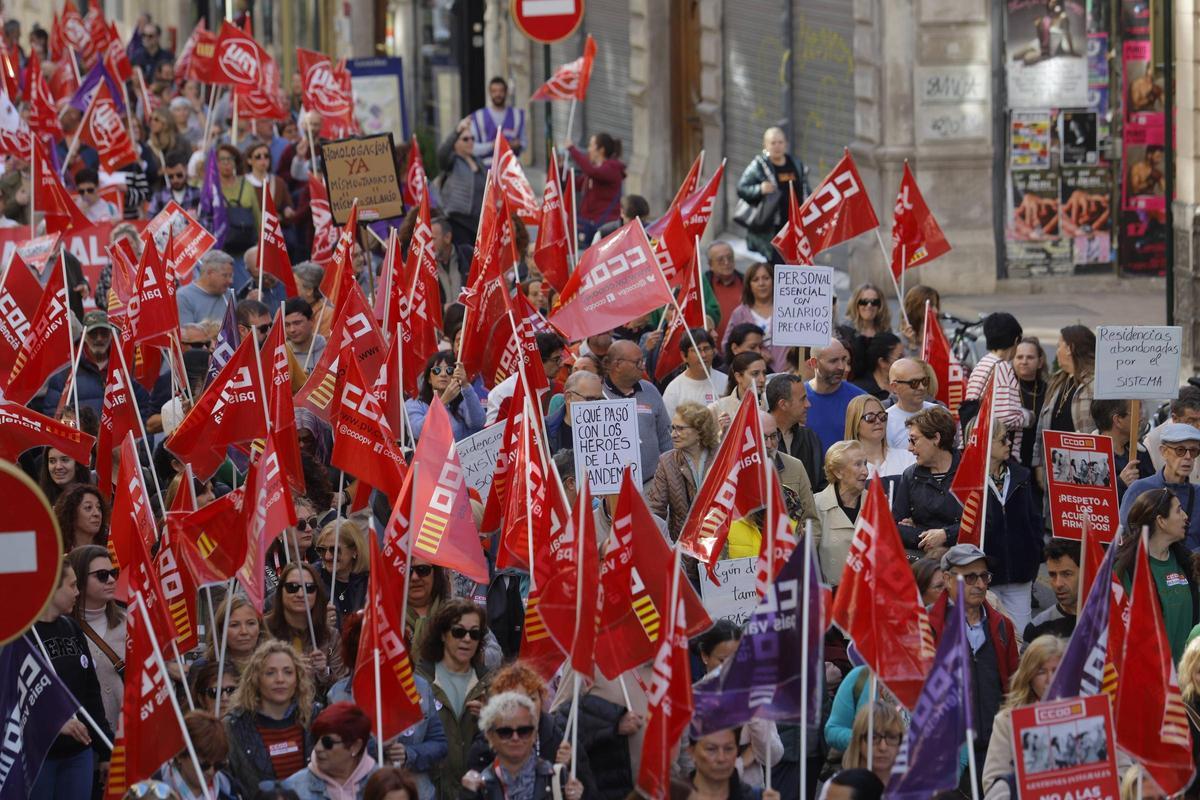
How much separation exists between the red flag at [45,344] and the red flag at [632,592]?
461 cm

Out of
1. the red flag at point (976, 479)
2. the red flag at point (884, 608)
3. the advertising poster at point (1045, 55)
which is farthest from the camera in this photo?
the advertising poster at point (1045, 55)

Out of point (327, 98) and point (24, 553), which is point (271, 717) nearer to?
point (24, 553)

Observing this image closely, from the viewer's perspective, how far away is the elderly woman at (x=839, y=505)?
10.5 m

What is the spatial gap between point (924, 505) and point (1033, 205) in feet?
35.9

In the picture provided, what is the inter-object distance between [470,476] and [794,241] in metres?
4.20

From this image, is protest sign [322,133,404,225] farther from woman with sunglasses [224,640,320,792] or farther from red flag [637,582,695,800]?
red flag [637,582,695,800]

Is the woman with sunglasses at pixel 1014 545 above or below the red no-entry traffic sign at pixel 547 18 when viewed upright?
below

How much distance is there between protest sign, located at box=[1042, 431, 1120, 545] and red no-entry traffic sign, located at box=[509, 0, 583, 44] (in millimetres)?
11352

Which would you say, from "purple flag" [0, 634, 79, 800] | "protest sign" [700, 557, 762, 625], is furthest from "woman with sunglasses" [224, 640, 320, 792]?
"protest sign" [700, 557, 762, 625]

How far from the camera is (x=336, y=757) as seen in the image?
26.2 ft

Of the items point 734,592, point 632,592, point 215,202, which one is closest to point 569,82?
point 215,202

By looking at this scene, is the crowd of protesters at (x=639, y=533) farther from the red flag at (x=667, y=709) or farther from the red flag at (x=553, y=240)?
the red flag at (x=553, y=240)

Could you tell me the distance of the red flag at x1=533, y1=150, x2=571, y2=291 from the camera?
51.6 ft

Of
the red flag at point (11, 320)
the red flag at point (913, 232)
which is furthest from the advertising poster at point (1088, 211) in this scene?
the red flag at point (11, 320)
